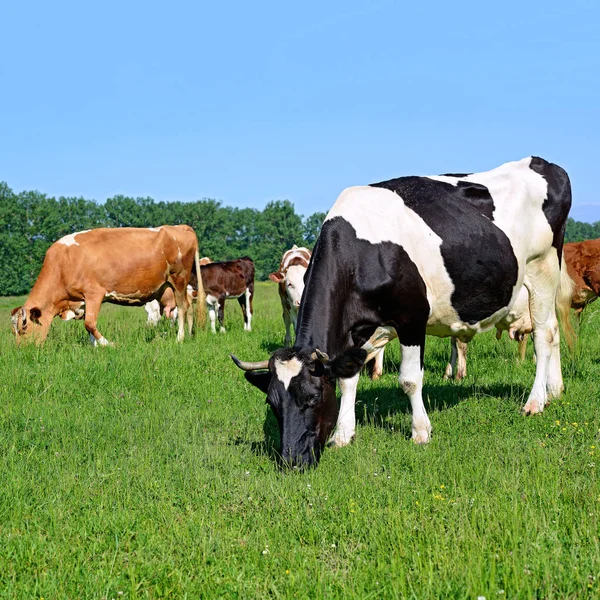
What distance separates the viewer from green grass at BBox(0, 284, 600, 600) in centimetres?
388

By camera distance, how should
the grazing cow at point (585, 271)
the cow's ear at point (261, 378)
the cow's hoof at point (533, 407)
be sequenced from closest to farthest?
1. the cow's ear at point (261, 378)
2. the cow's hoof at point (533, 407)
3. the grazing cow at point (585, 271)

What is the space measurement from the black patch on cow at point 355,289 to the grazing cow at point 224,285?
12576 millimetres

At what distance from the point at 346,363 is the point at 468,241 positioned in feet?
7.17

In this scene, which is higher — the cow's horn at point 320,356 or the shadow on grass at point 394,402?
the cow's horn at point 320,356

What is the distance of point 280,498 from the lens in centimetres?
505

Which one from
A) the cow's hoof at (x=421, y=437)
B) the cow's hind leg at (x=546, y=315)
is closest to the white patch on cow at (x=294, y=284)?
the cow's hind leg at (x=546, y=315)

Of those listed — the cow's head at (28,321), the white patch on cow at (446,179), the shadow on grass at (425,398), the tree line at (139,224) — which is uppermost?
the tree line at (139,224)

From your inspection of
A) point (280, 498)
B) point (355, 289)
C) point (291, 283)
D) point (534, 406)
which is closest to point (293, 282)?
point (291, 283)

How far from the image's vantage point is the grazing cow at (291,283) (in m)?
12.6

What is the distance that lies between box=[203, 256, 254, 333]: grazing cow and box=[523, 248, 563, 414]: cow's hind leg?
11.4 m

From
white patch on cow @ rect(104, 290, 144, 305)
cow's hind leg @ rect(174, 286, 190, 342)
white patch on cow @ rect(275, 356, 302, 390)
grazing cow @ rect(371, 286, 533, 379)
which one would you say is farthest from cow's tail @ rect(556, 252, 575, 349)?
white patch on cow @ rect(104, 290, 144, 305)

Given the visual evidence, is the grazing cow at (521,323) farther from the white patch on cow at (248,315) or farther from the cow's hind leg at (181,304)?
the white patch on cow at (248,315)

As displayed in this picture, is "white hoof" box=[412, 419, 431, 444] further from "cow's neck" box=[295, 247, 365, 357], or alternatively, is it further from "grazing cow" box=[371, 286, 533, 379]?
"grazing cow" box=[371, 286, 533, 379]

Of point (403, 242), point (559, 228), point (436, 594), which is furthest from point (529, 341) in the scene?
point (436, 594)
